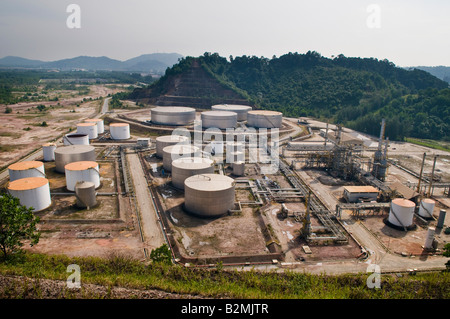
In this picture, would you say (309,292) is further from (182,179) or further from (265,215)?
(182,179)

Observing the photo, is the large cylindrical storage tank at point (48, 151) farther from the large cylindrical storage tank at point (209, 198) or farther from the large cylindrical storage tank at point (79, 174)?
the large cylindrical storage tank at point (209, 198)

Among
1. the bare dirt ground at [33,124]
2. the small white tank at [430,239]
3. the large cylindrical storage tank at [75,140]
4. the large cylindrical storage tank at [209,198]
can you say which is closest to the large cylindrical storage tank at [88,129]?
the bare dirt ground at [33,124]

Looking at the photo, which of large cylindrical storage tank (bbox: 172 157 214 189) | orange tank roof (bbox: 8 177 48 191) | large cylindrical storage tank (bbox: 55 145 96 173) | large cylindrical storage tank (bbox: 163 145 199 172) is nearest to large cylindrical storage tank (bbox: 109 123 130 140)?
large cylindrical storage tank (bbox: 55 145 96 173)

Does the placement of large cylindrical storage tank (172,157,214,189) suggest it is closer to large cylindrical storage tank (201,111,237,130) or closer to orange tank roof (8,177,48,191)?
orange tank roof (8,177,48,191)

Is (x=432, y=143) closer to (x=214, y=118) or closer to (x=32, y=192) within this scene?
(x=214, y=118)

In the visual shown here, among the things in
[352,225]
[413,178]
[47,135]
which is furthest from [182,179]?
[47,135]
